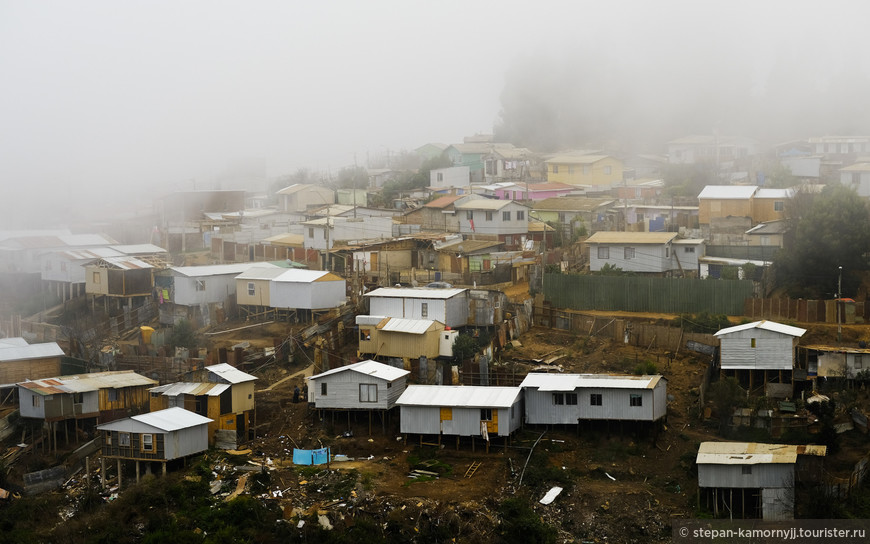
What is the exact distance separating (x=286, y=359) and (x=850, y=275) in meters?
15.5

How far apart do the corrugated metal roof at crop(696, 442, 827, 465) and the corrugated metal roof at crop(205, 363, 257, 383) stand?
11.0m

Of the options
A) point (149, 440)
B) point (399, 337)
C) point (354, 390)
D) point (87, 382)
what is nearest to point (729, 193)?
point (399, 337)

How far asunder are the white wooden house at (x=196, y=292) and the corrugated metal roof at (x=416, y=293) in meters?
6.11

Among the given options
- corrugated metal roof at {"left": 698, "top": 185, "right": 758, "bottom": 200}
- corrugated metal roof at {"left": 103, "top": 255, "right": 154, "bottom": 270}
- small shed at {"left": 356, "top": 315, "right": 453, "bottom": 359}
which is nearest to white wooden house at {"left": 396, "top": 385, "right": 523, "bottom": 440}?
small shed at {"left": 356, "top": 315, "right": 453, "bottom": 359}

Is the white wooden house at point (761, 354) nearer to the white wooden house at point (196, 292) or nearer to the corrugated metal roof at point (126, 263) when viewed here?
the white wooden house at point (196, 292)

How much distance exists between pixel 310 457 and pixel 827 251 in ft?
50.4

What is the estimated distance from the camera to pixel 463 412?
2478 centimetres

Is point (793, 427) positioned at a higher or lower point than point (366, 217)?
lower

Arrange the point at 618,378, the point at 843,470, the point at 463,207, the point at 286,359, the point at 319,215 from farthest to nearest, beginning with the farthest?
the point at 319,215 < the point at 463,207 < the point at 286,359 < the point at 618,378 < the point at 843,470

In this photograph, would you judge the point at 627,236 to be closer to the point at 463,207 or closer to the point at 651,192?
the point at 463,207

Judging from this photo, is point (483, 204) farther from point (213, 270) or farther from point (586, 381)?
point (586, 381)

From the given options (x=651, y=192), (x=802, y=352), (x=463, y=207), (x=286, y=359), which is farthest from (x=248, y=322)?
(x=651, y=192)

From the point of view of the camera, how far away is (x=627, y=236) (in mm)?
34281

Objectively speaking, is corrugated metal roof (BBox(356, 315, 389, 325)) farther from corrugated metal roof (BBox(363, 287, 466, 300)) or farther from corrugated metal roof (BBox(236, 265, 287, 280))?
corrugated metal roof (BBox(236, 265, 287, 280))
